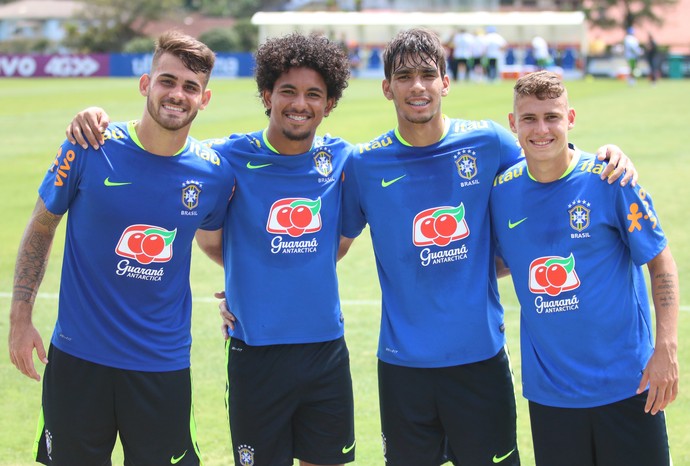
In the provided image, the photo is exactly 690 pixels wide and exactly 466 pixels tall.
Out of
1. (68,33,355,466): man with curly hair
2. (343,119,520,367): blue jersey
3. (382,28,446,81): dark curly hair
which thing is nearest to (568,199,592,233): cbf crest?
(343,119,520,367): blue jersey

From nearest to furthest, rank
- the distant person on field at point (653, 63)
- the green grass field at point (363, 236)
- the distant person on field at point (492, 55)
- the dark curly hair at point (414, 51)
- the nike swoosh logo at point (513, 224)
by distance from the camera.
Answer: the nike swoosh logo at point (513, 224) < the dark curly hair at point (414, 51) < the green grass field at point (363, 236) < the distant person on field at point (653, 63) < the distant person on field at point (492, 55)

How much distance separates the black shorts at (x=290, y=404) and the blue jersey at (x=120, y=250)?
1.31 feet

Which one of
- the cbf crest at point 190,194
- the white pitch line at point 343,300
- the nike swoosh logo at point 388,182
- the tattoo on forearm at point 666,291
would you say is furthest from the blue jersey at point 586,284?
the white pitch line at point 343,300

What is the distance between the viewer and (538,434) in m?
4.59

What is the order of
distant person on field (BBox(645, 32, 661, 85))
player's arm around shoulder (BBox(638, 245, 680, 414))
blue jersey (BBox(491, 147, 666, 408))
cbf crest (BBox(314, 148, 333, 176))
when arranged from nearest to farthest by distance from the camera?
player's arm around shoulder (BBox(638, 245, 680, 414)) < blue jersey (BBox(491, 147, 666, 408)) < cbf crest (BBox(314, 148, 333, 176)) < distant person on field (BBox(645, 32, 661, 85))

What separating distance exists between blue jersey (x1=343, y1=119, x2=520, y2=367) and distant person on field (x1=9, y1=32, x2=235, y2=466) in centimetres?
97

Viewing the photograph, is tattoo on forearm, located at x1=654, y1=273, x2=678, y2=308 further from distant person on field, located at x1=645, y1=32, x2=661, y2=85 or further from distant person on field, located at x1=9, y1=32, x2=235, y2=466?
distant person on field, located at x1=645, y1=32, x2=661, y2=85

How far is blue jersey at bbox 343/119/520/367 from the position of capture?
4824 millimetres

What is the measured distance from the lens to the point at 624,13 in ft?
251

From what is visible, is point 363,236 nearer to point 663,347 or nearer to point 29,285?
point 29,285

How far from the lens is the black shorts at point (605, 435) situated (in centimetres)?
441

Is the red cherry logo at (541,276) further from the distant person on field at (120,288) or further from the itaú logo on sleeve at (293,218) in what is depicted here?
the distant person on field at (120,288)

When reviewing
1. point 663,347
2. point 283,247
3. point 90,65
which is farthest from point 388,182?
point 90,65

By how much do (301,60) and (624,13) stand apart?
7645 centimetres
